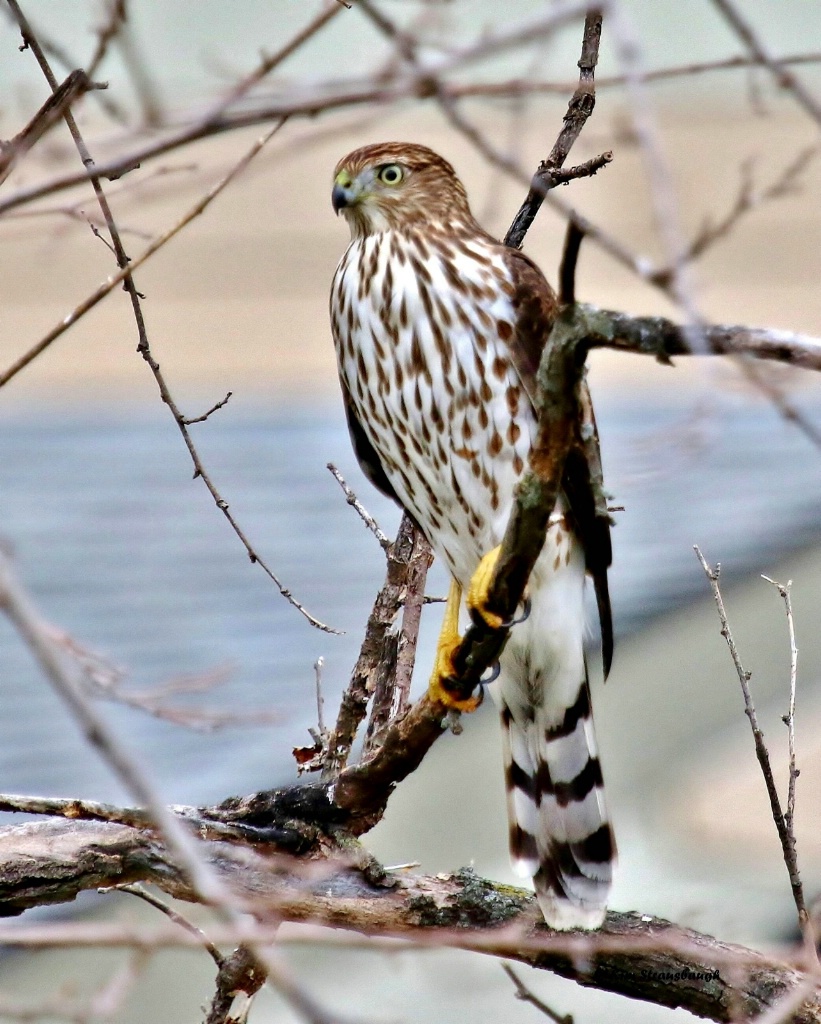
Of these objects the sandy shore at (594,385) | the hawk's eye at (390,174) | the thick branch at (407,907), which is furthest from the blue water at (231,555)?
the thick branch at (407,907)

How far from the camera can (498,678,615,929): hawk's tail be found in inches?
130

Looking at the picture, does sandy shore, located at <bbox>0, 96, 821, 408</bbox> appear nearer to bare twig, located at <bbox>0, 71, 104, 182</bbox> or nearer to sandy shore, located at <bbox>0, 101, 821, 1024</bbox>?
sandy shore, located at <bbox>0, 101, 821, 1024</bbox>

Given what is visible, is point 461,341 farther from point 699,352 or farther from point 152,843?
point 699,352

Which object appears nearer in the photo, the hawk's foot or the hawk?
the hawk's foot

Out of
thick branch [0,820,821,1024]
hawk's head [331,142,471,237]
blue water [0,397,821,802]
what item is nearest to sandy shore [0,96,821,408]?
blue water [0,397,821,802]

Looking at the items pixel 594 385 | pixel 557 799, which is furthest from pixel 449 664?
pixel 594 385

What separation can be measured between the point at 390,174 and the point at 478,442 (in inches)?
31.0

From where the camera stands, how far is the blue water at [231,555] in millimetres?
4672

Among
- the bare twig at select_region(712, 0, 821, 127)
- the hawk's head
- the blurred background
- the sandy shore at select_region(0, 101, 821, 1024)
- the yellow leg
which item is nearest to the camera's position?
the bare twig at select_region(712, 0, 821, 127)

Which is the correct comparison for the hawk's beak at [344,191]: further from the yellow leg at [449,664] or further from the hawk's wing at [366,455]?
the yellow leg at [449,664]

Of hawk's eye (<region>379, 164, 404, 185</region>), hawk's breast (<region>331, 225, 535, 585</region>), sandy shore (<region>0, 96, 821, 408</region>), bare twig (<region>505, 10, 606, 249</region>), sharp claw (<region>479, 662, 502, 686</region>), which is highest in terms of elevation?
sandy shore (<region>0, 96, 821, 408</region>)

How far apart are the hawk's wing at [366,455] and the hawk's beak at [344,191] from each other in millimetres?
470

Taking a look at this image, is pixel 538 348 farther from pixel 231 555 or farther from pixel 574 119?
pixel 231 555

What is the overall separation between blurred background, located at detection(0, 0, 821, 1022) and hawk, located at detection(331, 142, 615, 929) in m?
0.19
